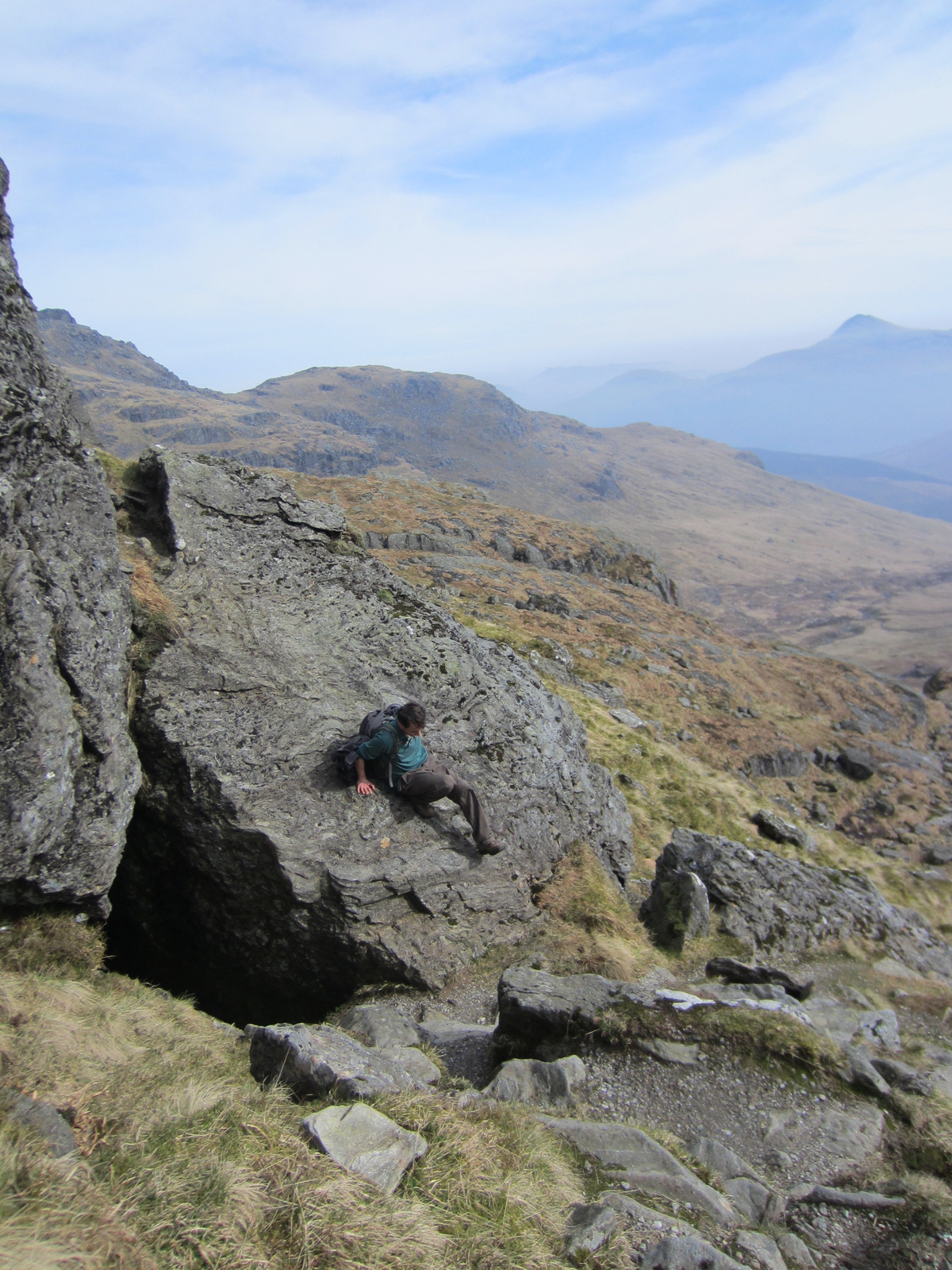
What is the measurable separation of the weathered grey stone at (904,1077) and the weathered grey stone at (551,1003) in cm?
380

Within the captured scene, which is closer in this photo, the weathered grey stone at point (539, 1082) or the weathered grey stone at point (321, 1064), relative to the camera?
the weathered grey stone at point (321, 1064)

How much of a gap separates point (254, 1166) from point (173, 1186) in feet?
2.06

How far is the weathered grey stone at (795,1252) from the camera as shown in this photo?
6.26 metres

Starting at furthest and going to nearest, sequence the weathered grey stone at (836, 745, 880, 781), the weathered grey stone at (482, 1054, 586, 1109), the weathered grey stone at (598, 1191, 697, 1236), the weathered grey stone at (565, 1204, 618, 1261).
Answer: the weathered grey stone at (836, 745, 880, 781) → the weathered grey stone at (482, 1054, 586, 1109) → the weathered grey stone at (598, 1191, 697, 1236) → the weathered grey stone at (565, 1204, 618, 1261)

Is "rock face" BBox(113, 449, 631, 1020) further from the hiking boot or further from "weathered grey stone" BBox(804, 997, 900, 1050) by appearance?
"weathered grey stone" BBox(804, 997, 900, 1050)

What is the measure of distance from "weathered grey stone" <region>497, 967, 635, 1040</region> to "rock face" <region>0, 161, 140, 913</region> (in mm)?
5745

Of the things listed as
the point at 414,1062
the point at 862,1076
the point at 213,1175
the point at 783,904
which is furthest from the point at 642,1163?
the point at 783,904

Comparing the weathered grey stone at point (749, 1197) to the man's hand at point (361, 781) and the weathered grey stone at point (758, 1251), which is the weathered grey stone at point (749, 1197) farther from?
the man's hand at point (361, 781)

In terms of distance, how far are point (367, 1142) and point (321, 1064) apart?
1126 millimetres

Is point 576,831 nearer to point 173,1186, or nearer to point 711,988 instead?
point 711,988

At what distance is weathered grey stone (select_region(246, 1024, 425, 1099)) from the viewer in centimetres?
638

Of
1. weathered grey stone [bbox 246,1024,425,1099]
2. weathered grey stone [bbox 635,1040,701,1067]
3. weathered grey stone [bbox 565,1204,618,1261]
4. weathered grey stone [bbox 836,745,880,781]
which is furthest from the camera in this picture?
weathered grey stone [bbox 836,745,880,781]

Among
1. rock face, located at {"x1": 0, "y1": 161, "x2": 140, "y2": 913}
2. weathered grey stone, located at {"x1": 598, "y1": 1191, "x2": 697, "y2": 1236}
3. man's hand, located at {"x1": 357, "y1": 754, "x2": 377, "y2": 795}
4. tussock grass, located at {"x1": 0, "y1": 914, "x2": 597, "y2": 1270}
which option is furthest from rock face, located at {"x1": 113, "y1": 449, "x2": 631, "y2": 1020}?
weathered grey stone, located at {"x1": 598, "y1": 1191, "x2": 697, "y2": 1236}

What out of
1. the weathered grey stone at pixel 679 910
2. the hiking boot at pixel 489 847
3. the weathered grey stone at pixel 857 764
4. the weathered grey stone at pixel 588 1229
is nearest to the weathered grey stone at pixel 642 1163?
the weathered grey stone at pixel 588 1229
